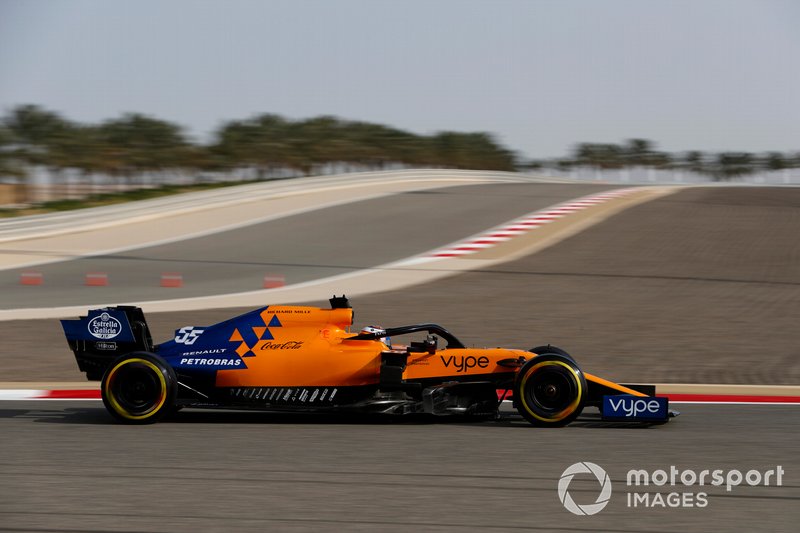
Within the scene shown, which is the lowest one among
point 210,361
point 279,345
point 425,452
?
point 425,452

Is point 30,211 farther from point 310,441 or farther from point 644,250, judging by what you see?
point 310,441

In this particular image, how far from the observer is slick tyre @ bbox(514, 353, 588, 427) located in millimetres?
7410

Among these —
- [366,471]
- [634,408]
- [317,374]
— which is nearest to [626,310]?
[634,408]

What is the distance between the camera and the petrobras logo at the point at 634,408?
24.2 feet

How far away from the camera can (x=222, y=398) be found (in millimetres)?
7840

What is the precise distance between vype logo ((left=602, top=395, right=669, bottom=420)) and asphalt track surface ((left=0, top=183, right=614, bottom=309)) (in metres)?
9.97

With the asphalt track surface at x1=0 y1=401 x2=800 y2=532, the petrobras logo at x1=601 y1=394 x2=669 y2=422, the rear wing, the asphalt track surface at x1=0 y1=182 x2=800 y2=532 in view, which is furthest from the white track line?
the petrobras logo at x1=601 y1=394 x2=669 y2=422

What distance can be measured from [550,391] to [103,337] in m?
3.69

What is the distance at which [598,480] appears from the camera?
18.8ft

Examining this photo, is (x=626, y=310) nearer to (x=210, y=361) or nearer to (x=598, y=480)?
(x=210, y=361)

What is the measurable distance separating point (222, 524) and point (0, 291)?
13407mm

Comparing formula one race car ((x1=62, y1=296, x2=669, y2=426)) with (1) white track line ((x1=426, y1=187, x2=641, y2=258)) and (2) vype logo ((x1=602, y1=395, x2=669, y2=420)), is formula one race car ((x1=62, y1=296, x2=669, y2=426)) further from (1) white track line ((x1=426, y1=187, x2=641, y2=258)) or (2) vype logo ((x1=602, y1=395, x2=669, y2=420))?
(1) white track line ((x1=426, y1=187, x2=641, y2=258))

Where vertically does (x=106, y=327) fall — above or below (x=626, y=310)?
above

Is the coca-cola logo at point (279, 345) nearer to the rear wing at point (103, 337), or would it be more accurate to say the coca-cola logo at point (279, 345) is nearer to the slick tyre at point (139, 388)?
the slick tyre at point (139, 388)
